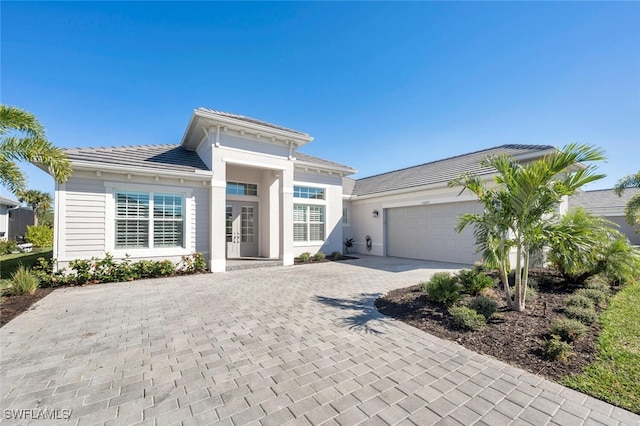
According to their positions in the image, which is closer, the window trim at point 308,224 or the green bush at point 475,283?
the green bush at point 475,283

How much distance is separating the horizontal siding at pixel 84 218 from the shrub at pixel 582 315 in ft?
38.7

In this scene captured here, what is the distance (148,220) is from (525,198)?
10.4 meters

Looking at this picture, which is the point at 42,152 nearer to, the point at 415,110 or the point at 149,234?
the point at 149,234

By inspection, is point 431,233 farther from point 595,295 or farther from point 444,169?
point 595,295

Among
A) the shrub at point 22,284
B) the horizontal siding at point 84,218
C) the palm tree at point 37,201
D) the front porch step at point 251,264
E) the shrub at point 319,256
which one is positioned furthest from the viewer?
the palm tree at point 37,201

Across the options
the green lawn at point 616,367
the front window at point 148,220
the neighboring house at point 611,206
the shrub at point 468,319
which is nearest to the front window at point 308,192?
the front window at point 148,220

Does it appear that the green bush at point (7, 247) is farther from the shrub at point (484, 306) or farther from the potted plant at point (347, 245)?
the shrub at point (484, 306)

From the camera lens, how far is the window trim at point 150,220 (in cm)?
820

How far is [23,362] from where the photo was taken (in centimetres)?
319

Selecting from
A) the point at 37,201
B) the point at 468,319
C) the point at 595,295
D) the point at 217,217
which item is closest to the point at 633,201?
the point at 595,295

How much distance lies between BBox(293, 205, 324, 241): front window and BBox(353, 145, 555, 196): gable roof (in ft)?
12.2

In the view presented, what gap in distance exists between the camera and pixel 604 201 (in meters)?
21.7

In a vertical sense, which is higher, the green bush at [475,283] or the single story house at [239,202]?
the single story house at [239,202]

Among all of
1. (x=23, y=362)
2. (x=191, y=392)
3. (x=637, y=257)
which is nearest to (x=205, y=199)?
(x=23, y=362)
